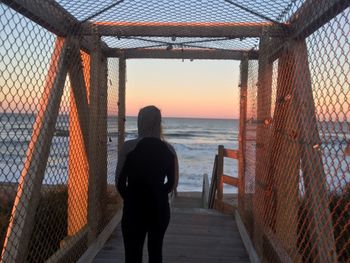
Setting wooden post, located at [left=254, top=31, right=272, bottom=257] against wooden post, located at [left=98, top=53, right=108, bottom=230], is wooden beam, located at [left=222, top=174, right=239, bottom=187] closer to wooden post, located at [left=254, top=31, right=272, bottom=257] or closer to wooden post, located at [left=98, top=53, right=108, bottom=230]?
wooden post, located at [left=254, top=31, right=272, bottom=257]

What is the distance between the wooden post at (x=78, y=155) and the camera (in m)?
5.53

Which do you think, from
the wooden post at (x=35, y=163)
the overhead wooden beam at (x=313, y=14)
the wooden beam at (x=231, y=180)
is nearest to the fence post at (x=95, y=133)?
the wooden post at (x=35, y=163)

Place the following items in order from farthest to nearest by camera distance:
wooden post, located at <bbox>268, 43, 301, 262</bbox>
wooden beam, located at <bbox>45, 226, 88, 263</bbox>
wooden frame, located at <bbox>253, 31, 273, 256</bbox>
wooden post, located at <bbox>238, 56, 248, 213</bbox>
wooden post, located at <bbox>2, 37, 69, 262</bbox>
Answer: wooden post, located at <bbox>238, 56, 248, 213</bbox>, wooden frame, located at <bbox>253, 31, 273, 256</bbox>, wooden post, located at <bbox>268, 43, 301, 262</bbox>, wooden beam, located at <bbox>45, 226, 88, 263</bbox>, wooden post, located at <bbox>2, 37, 69, 262</bbox>

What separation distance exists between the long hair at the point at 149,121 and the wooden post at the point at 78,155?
1.89 metres

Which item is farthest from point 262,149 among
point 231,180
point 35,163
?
point 231,180

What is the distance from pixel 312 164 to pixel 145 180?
1.49m

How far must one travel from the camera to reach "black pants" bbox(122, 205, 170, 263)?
3754 millimetres

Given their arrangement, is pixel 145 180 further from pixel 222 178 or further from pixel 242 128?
pixel 222 178

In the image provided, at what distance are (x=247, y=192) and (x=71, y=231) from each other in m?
2.86

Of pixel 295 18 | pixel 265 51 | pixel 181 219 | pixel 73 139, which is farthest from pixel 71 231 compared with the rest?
pixel 295 18

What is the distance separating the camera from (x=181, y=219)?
7.43m

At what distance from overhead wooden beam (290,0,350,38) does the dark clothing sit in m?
1.62

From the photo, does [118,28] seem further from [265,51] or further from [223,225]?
[223,225]

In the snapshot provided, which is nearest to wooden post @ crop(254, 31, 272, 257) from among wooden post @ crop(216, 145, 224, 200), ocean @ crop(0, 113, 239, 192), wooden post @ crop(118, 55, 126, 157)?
ocean @ crop(0, 113, 239, 192)
